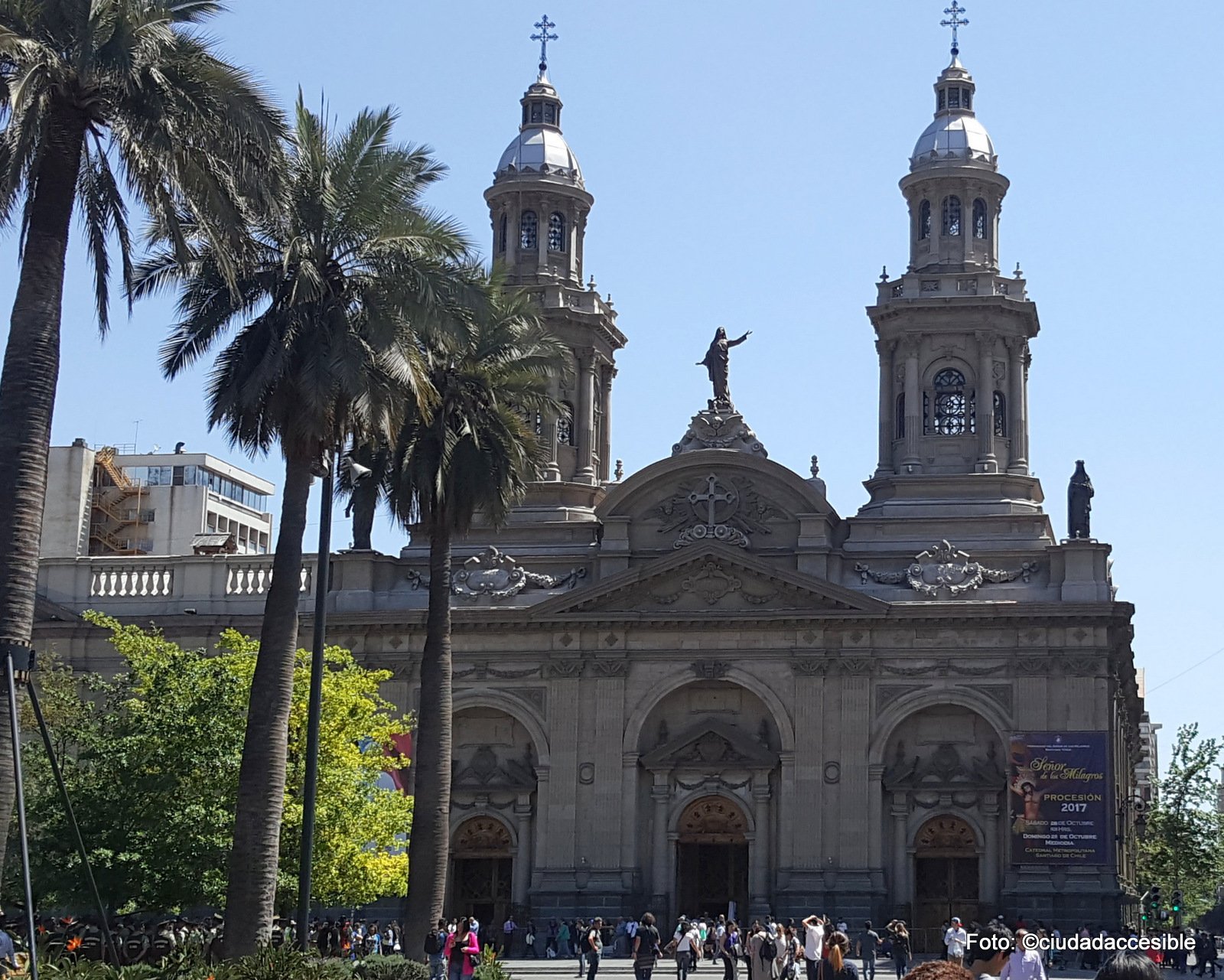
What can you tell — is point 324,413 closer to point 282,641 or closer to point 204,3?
point 282,641

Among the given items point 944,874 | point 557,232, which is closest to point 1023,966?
point 944,874

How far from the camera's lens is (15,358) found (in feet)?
83.5

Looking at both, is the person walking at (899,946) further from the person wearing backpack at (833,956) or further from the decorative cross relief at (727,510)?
the decorative cross relief at (727,510)

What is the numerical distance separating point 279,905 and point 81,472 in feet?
138

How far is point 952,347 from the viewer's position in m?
73.8

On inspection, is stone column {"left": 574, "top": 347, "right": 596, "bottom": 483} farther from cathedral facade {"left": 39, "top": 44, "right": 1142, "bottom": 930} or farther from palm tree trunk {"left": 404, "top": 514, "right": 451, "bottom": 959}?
palm tree trunk {"left": 404, "top": 514, "right": 451, "bottom": 959}

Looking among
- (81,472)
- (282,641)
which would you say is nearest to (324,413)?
(282,641)

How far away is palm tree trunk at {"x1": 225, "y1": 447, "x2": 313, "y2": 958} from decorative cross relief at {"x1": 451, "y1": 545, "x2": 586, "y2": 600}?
38743 millimetres

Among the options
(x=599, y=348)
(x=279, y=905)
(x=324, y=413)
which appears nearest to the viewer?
(x=324, y=413)

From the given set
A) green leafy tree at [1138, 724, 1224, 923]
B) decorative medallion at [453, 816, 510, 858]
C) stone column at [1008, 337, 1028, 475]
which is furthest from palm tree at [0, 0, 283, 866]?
green leafy tree at [1138, 724, 1224, 923]

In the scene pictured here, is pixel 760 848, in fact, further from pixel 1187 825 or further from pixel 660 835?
pixel 1187 825

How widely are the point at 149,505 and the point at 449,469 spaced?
66277 mm

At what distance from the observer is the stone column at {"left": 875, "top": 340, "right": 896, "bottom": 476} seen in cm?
7406

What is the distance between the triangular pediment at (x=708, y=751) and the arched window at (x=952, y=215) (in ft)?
64.7
